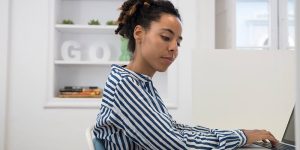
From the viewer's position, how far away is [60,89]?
9.78ft

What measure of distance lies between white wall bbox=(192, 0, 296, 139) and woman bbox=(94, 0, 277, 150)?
0.73 metres

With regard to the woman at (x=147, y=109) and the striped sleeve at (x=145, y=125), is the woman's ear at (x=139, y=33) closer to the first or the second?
the woman at (x=147, y=109)

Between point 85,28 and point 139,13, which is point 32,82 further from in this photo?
point 139,13

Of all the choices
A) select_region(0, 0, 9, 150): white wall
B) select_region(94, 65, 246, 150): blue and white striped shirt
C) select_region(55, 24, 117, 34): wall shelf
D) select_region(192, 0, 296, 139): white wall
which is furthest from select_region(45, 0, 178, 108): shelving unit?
select_region(94, 65, 246, 150): blue and white striped shirt

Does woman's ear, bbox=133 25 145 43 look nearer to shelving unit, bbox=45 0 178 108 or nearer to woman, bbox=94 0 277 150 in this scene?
woman, bbox=94 0 277 150

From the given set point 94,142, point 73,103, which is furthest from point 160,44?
point 73,103

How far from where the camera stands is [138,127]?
2.90ft

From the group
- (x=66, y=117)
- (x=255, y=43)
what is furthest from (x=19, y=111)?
(x=255, y=43)

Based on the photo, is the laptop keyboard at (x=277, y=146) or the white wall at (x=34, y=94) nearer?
the laptop keyboard at (x=277, y=146)

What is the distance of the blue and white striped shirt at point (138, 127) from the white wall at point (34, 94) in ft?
6.23

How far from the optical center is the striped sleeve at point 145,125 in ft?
2.90

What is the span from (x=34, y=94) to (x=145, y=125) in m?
2.14

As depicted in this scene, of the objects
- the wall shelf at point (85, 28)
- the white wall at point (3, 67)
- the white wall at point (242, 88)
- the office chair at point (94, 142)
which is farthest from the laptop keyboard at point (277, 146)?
the white wall at point (3, 67)

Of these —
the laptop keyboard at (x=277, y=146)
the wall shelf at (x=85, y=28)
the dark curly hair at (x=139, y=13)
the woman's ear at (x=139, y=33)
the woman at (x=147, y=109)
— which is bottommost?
the laptop keyboard at (x=277, y=146)
